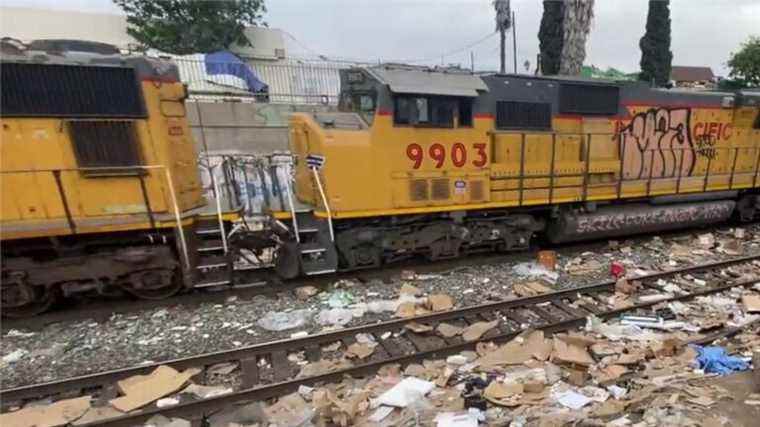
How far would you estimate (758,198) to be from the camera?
10461mm

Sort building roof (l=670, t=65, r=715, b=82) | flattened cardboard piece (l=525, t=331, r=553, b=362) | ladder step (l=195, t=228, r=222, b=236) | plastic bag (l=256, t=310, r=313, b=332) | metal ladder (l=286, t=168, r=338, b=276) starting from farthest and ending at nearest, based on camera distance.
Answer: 1. building roof (l=670, t=65, r=715, b=82)
2. metal ladder (l=286, t=168, r=338, b=276)
3. ladder step (l=195, t=228, r=222, b=236)
4. plastic bag (l=256, t=310, r=313, b=332)
5. flattened cardboard piece (l=525, t=331, r=553, b=362)

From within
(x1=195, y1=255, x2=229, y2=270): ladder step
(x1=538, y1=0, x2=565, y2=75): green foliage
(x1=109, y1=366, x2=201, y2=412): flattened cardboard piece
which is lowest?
(x1=109, y1=366, x2=201, y2=412): flattened cardboard piece

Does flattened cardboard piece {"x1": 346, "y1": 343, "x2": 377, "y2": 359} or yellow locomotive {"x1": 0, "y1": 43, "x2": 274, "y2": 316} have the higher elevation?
yellow locomotive {"x1": 0, "y1": 43, "x2": 274, "y2": 316}

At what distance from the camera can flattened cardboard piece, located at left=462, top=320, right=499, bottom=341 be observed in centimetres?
498

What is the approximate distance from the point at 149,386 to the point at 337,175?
3.48 meters

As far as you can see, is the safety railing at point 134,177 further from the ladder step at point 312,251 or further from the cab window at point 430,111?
the cab window at point 430,111

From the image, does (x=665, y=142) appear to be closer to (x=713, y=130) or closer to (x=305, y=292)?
(x=713, y=130)

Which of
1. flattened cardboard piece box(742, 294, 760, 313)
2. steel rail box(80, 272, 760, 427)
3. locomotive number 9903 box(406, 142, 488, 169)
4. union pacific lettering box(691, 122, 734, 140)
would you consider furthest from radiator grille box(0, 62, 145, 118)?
union pacific lettering box(691, 122, 734, 140)

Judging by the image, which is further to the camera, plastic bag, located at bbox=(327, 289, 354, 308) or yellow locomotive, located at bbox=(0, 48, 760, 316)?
plastic bag, located at bbox=(327, 289, 354, 308)

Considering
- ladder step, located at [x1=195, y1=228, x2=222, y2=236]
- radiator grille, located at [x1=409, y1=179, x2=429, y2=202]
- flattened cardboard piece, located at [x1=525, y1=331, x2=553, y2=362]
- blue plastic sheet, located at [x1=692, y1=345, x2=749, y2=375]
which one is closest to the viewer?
blue plastic sheet, located at [x1=692, y1=345, x2=749, y2=375]

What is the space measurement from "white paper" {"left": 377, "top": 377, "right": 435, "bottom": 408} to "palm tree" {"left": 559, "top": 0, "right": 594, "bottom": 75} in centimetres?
1210

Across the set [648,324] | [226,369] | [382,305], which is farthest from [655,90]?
[226,369]

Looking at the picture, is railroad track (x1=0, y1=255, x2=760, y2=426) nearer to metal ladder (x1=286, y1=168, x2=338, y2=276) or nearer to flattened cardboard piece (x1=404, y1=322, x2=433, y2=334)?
flattened cardboard piece (x1=404, y1=322, x2=433, y2=334)

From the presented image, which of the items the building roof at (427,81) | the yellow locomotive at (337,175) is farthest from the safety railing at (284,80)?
the building roof at (427,81)
